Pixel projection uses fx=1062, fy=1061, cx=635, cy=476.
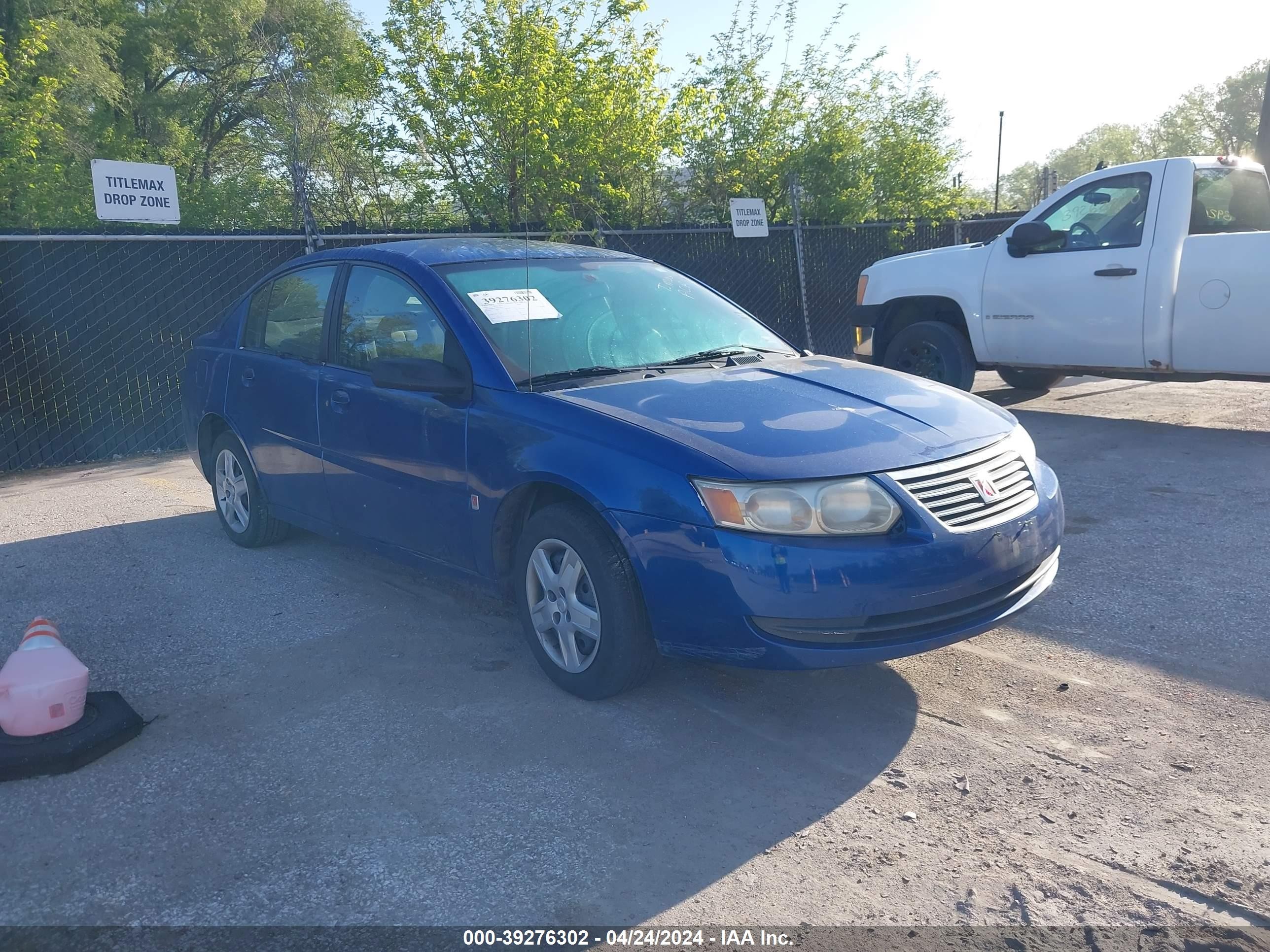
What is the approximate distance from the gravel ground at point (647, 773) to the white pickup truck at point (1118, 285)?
293cm

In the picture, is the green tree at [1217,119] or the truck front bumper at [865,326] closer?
the truck front bumper at [865,326]

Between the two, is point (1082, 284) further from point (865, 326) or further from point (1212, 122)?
point (1212, 122)

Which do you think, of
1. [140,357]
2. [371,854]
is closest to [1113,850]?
[371,854]

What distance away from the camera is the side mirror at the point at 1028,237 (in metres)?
8.40

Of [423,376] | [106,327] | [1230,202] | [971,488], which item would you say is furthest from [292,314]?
[1230,202]

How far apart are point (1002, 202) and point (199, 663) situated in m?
47.6

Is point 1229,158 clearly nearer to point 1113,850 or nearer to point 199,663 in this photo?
point 1113,850

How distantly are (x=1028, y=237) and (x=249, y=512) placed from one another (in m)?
6.25

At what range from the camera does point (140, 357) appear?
9.22m

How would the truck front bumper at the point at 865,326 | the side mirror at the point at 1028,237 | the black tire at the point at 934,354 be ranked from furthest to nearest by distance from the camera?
the truck front bumper at the point at 865,326
the black tire at the point at 934,354
the side mirror at the point at 1028,237

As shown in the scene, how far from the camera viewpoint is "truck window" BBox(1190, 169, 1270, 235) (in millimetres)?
7941

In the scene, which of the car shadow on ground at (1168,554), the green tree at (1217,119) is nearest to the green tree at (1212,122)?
the green tree at (1217,119)

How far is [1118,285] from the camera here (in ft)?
26.5

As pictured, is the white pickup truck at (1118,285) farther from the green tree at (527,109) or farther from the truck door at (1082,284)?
the green tree at (527,109)
